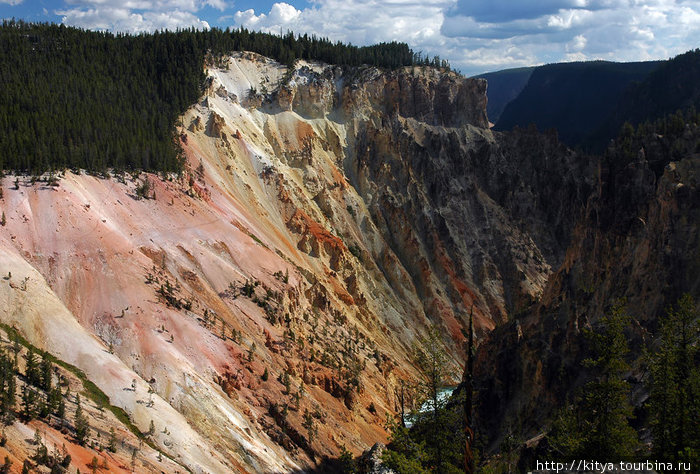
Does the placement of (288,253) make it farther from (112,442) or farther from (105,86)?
(112,442)

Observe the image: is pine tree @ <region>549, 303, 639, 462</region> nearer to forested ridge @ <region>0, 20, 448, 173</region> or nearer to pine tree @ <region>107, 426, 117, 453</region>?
pine tree @ <region>107, 426, 117, 453</region>

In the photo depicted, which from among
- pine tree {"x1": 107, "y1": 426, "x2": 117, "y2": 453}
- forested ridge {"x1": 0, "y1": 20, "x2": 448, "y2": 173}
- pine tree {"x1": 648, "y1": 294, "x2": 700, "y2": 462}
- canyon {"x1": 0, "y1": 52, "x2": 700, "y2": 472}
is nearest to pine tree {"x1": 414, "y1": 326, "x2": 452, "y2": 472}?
pine tree {"x1": 648, "y1": 294, "x2": 700, "y2": 462}

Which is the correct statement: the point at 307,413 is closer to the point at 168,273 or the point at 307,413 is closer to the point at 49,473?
the point at 168,273

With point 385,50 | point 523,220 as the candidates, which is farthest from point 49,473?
point 385,50

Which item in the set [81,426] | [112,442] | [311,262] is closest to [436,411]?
[112,442]

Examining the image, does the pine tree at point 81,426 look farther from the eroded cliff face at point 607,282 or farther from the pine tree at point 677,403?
the pine tree at point 677,403

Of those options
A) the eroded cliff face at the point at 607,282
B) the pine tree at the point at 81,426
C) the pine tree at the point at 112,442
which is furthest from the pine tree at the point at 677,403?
the pine tree at the point at 81,426
